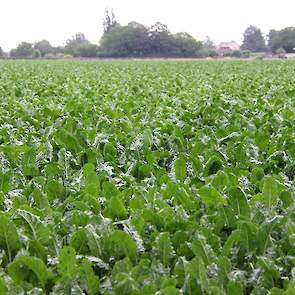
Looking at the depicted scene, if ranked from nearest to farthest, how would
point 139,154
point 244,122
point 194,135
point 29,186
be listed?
point 29,186 < point 139,154 < point 194,135 < point 244,122

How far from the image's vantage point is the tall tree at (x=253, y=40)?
96375 mm

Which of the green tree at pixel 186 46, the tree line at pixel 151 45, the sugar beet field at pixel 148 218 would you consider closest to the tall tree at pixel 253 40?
the tree line at pixel 151 45

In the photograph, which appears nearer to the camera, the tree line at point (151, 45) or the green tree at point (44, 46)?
the tree line at point (151, 45)

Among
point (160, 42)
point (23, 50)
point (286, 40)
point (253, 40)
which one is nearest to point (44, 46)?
point (23, 50)

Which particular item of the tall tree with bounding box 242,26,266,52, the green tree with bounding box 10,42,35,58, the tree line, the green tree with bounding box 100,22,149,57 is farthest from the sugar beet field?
the tall tree with bounding box 242,26,266,52

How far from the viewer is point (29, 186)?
314 cm

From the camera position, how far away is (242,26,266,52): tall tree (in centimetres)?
9638

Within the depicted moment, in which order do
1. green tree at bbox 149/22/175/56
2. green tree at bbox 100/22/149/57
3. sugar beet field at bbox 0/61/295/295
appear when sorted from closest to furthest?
sugar beet field at bbox 0/61/295/295, green tree at bbox 149/22/175/56, green tree at bbox 100/22/149/57

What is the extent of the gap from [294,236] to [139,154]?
199cm

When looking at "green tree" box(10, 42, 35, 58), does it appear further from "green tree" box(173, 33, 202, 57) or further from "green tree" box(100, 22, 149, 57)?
"green tree" box(173, 33, 202, 57)

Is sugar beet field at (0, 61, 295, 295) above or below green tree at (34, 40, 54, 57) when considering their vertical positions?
below

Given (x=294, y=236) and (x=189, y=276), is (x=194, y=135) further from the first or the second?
(x=189, y=276)

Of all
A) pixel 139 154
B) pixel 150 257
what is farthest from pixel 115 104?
pixel 150 257

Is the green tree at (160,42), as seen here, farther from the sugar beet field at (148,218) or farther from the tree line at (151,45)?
the sugar beet field at (148,218)
